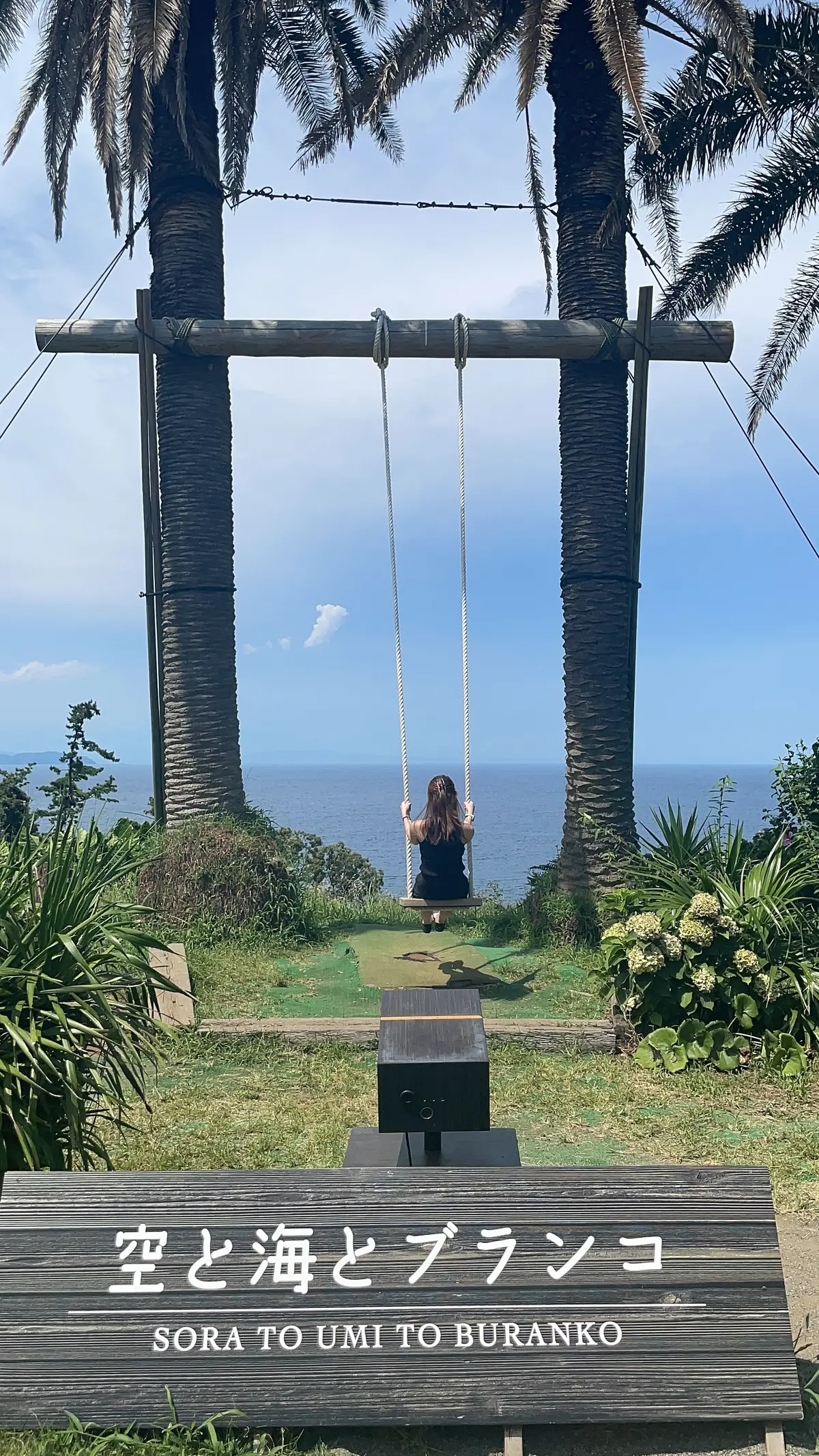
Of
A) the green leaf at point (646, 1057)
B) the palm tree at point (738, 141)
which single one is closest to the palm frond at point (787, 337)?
the palm tree at point (738, 141)

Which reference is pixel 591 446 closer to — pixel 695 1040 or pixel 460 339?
pixel 460 339

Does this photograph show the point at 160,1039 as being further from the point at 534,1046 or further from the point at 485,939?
the point at 485,939

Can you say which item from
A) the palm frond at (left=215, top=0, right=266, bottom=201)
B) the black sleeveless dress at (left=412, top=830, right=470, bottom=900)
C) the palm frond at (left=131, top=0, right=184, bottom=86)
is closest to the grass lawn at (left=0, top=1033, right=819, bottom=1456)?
the black sleeveless dress at (left=412, top=830, right=470, bottom=900)

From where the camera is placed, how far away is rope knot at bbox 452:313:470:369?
10367 millimetres

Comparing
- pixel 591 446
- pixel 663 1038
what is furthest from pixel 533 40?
pixel 663 1038

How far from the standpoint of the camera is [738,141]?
12336 mm

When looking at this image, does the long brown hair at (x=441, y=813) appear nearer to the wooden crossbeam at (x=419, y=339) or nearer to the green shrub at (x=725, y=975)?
the green shrub at (x=725, y=975)

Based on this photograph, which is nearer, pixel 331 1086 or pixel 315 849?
pixel 331 1086

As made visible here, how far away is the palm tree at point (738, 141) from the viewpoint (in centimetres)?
1136

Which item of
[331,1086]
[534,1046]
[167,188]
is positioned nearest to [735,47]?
[167,188]

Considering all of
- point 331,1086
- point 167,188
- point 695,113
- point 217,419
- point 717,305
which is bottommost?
point 331,1086

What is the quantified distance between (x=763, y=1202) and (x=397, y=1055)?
128 centimetres

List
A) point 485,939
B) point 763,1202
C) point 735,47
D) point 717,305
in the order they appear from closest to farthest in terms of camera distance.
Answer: point 763,1202
point 735,47
point 485,939
point 717,305

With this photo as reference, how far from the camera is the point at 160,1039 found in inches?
310
